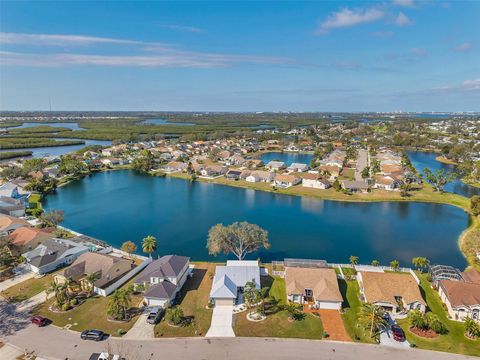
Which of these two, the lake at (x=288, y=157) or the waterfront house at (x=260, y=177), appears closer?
the waterfront house at (x=260, y=177)

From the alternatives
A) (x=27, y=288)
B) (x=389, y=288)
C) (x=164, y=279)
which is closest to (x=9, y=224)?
(x=27, y=288)

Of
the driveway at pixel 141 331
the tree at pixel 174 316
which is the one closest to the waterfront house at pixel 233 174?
the tree at pixel 174 316

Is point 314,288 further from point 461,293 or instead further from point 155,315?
point 155,315

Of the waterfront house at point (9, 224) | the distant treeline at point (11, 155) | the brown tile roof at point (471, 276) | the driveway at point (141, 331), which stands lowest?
the driveway at point (141, 331)

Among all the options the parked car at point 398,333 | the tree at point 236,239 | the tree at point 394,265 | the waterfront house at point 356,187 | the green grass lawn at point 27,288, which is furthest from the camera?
the waterfront house at point 356,187

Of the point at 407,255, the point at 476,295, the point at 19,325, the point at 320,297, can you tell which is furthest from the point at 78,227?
the point at 476,295

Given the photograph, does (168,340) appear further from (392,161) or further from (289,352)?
(392,161)

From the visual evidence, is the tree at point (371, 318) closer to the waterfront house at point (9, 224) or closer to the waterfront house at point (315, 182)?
the waterfront house at point (9, 224)
